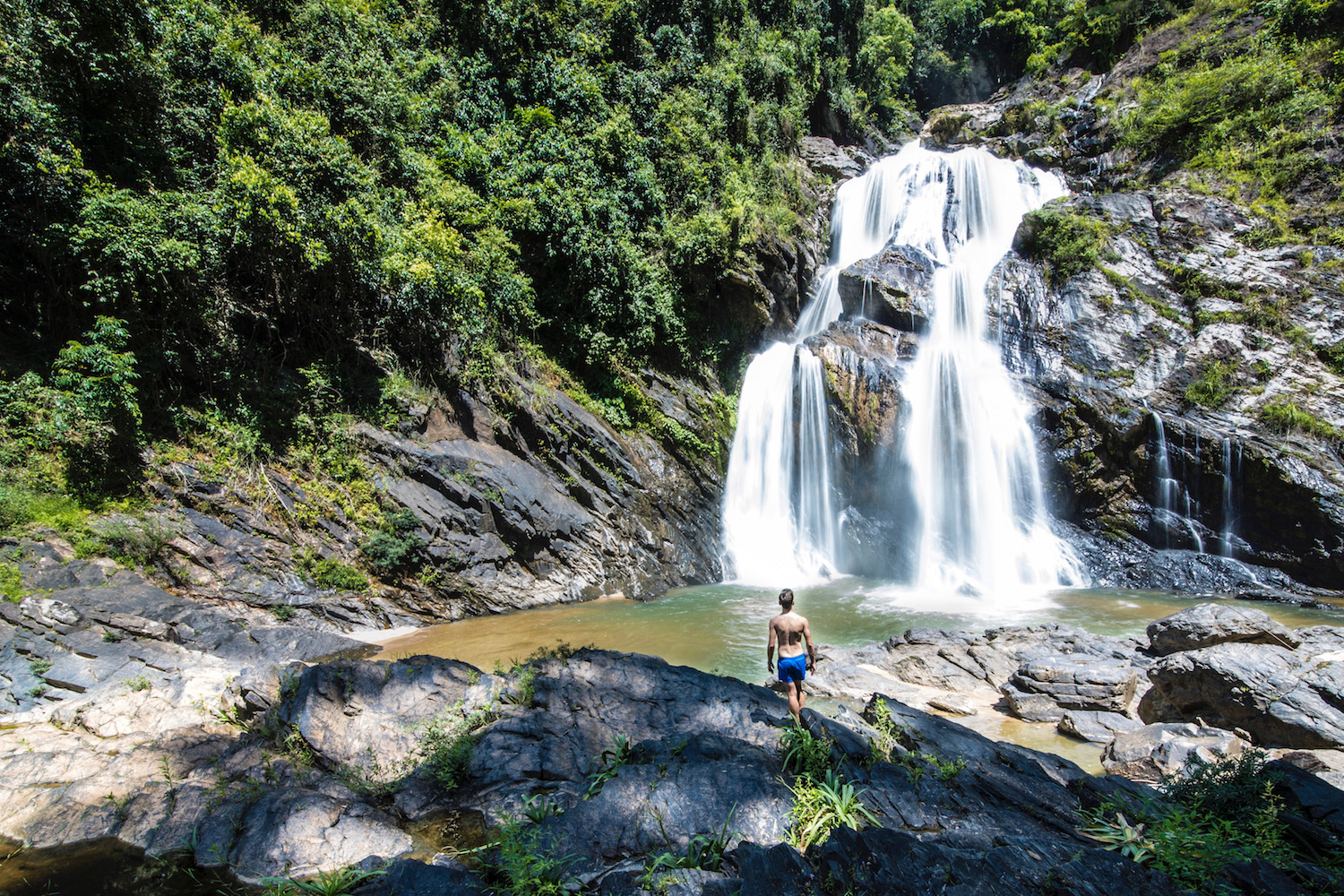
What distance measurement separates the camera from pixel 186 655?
624cm

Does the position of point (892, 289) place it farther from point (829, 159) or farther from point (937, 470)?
point (829, 159)

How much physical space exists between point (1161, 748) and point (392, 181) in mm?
16460

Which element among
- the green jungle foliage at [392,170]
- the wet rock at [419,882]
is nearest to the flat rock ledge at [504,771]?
the wet rock at [419,882]

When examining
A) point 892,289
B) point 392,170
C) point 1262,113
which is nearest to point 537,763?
point 392,170

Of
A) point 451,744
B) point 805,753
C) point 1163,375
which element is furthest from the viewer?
point 1163,375

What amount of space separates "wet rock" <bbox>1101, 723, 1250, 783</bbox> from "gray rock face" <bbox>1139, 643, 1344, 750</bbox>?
1.03 ft

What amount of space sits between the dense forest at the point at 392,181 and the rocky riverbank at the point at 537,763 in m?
4.27

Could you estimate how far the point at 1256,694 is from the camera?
6215mm

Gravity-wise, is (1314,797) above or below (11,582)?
below

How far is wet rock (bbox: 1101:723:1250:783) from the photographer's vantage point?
5449 mm

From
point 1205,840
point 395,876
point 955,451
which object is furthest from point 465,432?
point 955,451

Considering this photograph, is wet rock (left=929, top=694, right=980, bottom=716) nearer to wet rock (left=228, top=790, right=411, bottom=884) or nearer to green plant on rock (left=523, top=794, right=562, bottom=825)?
green plant on rock (left=523, top=794, right=562, bottom=825)

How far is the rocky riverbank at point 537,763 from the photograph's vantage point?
3.07 m

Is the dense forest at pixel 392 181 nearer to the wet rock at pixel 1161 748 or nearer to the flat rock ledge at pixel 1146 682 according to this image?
the flat rock ledge at pixel 1146 682
